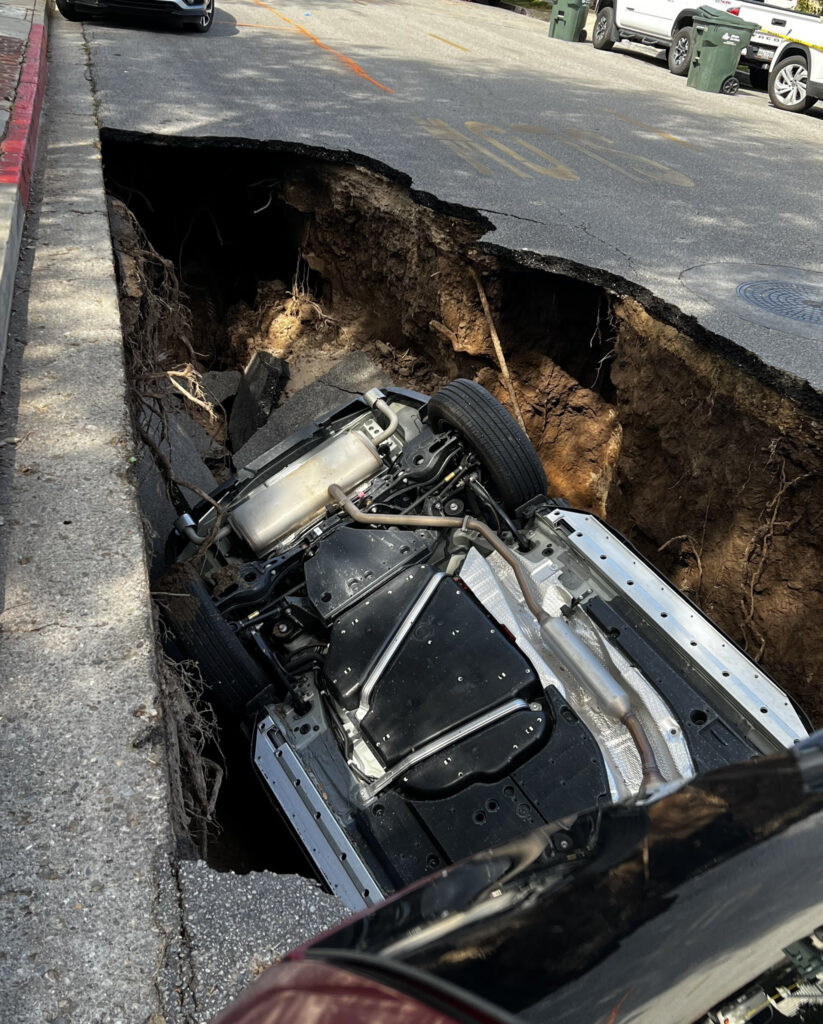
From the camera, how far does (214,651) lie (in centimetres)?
395

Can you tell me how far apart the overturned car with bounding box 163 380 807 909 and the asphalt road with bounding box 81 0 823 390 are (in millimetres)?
2018

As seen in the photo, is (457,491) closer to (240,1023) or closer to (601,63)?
(240,1023)

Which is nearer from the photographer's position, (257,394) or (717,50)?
(257,394)

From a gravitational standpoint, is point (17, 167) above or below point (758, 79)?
below

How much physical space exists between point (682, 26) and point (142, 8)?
31.2 feet

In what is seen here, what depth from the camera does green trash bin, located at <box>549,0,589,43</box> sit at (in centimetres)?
1766

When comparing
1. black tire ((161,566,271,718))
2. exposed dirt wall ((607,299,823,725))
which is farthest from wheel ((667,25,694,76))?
black tire ((161,566,271,718))

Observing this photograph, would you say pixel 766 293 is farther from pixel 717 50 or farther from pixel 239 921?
pixel 717 50

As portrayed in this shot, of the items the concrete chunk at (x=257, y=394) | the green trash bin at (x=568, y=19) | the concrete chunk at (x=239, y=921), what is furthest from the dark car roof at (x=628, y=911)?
the green trash bin at (x=568, y=19)

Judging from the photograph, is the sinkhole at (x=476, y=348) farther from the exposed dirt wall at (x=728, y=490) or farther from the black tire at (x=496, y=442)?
the black tire at (x=496, y=442)

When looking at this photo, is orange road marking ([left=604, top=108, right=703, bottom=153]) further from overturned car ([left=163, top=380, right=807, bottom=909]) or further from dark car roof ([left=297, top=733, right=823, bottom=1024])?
dark car roof ([left=297, top=733, right=823, bottom=1024])

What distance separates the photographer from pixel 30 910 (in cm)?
201

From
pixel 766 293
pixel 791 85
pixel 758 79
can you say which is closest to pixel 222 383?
pixel 766 293

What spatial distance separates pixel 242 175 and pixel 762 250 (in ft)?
17.0
